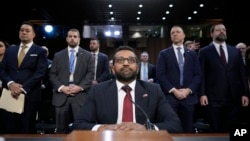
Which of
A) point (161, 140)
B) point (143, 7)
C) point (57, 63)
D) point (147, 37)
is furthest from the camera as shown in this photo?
point (147, 37)

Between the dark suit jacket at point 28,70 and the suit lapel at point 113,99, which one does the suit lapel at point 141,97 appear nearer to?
the suit lapel at point 113,99

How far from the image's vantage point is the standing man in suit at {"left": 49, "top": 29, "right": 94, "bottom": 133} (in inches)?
145

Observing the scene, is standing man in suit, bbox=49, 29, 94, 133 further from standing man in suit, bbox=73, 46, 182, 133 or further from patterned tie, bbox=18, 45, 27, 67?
standing man in suit, bbox=73, 46, 182, 133

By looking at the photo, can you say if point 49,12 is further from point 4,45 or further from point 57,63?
point 57,63

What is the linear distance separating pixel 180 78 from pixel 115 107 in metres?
1.60

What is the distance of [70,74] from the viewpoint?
12.5 ft

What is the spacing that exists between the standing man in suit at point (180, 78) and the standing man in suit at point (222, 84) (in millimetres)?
149

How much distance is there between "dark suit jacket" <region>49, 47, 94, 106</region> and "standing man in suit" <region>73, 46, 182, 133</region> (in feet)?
4.75

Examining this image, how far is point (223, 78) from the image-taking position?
368cm

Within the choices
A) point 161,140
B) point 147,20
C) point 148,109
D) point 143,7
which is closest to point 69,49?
point 148,109

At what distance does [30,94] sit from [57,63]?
1.59 ft

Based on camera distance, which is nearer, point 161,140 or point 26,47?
point 161,140

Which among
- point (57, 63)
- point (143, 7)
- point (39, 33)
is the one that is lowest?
point (57, 63)

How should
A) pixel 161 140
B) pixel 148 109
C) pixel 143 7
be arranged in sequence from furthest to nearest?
1. pixel 143 7
2. pixel 148 109
3. pixel 161 140
